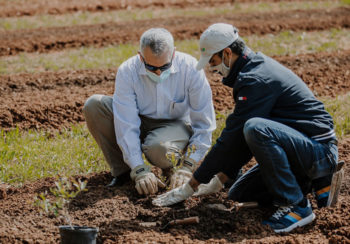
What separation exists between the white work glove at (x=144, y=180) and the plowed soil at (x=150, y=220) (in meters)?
0.08

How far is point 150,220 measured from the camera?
387 cm

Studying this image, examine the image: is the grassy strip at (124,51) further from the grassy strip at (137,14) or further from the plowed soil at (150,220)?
the plowed soil at (150,220)

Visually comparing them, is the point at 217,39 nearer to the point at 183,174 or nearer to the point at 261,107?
the point at 261,107

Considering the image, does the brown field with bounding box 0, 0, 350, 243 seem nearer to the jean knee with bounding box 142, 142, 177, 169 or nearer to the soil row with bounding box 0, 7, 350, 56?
the soil row with bounding box 0, 7, 350, 56

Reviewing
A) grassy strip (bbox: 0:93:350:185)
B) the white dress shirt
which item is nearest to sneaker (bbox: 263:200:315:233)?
the white dress shirt

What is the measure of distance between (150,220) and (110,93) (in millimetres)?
3377

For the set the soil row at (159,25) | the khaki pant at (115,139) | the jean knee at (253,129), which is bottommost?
the khaki pant at (115,139)

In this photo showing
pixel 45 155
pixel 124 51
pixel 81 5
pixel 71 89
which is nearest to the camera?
pixel 45 155

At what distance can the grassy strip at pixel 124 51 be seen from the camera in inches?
326

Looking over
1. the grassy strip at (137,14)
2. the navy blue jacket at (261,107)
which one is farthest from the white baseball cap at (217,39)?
the grassy strip at (137,14)

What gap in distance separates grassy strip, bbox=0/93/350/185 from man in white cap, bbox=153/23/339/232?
5.48ft

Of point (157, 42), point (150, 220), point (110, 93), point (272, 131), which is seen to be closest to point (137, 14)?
point (110, 93)

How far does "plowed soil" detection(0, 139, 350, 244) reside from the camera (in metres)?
3.50

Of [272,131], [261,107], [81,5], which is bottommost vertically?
[272,131]
